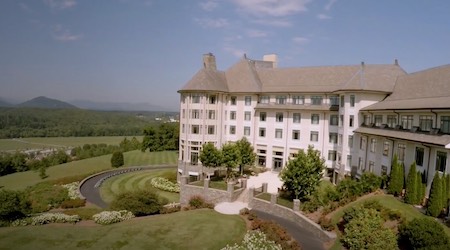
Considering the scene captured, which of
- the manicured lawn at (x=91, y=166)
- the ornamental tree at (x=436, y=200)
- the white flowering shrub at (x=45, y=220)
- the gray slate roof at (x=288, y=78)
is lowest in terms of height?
the manicured lawn at (x=91, y=166)

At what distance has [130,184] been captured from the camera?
46875 millimetres

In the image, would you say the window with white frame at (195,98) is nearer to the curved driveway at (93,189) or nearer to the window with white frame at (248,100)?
the window with white frame at (248,100)

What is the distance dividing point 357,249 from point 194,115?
29964 mm

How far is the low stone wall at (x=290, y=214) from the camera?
76.4ft

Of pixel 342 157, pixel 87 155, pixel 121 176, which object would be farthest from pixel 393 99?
pixel 87 155

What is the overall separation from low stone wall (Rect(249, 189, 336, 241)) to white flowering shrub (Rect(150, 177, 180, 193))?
14576 millimetres

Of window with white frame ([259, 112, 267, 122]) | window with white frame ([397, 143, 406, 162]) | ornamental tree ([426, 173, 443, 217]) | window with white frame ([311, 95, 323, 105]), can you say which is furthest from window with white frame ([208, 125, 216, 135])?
ornamental tree ([426, 173, 443, 217])

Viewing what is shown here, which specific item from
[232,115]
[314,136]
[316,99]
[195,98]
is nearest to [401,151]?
[314,136]

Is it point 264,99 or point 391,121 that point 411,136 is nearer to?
point 391,121

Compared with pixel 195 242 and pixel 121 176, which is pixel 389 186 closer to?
pixel 195 242

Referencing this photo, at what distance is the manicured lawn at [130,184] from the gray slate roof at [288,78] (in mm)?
14877

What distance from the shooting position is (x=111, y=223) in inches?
1017

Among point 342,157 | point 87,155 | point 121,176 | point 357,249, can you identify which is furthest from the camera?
point 87,155

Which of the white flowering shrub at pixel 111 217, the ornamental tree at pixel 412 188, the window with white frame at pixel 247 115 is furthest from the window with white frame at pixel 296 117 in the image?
the white flowering shrub at pixel 111 217
